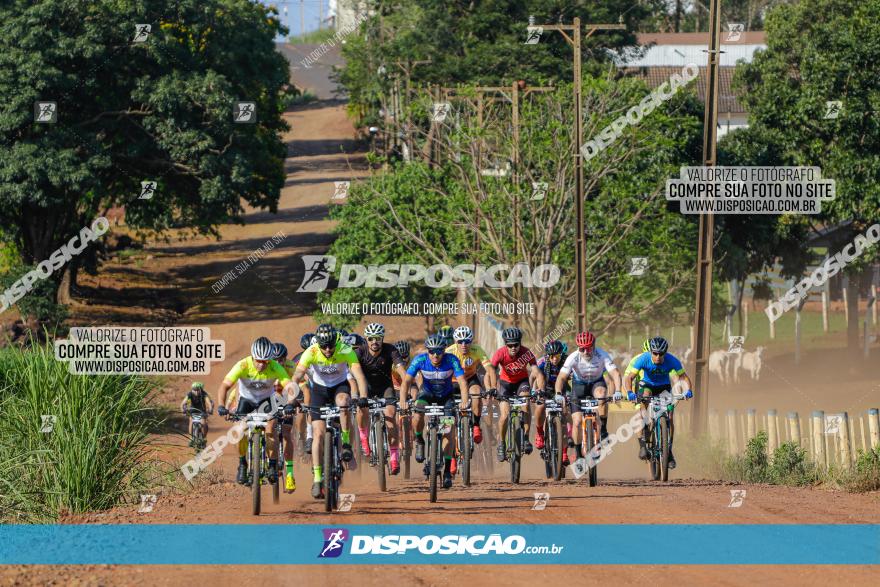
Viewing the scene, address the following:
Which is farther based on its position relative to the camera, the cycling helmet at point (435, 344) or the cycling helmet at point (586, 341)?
the cycling helmet at point (586, 341)

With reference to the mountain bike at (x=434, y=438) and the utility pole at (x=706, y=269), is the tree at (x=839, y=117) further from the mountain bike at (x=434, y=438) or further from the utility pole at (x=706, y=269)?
the mountain bike at (x=434, y=438)

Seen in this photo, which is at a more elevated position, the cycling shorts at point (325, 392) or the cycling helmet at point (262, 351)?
the cycling helmet at point (262, 351)

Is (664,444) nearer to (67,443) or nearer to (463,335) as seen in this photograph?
(463,335)

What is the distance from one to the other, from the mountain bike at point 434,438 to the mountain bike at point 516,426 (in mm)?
1489

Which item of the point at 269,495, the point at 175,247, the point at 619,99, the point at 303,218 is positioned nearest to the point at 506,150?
the point at 619,99

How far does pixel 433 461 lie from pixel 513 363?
291 cm

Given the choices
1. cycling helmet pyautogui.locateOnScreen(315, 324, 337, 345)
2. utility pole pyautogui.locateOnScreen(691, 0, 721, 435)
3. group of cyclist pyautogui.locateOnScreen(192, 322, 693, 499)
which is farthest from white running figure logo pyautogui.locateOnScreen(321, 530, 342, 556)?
utility pole pyautogui.locateOnScreen(691, 0, 721, 435)

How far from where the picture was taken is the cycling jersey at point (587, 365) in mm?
17344

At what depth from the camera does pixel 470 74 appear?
194 feet

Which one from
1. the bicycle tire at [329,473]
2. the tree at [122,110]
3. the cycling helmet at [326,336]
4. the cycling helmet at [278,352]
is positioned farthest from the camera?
the tree at [122,110]

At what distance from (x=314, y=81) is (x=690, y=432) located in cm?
10944

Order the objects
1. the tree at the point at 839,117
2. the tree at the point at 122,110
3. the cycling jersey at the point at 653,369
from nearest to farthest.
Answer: the cycling jersey at the point at 653,369 → the tree at the point at 122,110 → the tree at the point at 839,117

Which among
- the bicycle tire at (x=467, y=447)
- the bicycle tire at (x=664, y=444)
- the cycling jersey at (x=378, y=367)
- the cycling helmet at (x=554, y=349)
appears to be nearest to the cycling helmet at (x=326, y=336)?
the cycling jersey at (x=378, y=367)

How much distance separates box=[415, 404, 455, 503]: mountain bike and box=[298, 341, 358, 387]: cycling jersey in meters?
1.10
